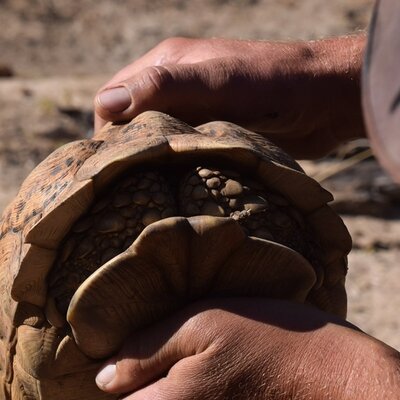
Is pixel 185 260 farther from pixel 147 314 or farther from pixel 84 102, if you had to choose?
pixel 84 102

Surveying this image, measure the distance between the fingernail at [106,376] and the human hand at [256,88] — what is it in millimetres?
629

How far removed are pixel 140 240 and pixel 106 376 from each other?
33cm

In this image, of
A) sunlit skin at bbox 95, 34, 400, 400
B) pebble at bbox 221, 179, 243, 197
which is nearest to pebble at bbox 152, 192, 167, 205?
pebble at bbox 221, 179, 243, 197

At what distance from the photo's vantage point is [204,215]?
6.22 feet

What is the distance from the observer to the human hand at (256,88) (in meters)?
2.24

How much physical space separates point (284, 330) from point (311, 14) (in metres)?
7.19

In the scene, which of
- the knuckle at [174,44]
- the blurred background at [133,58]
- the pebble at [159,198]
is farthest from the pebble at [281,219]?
the blurred background at [133,58]

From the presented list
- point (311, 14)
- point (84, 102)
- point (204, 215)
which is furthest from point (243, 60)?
point (311, 14)

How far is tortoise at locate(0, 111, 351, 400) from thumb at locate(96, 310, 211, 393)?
4 cm

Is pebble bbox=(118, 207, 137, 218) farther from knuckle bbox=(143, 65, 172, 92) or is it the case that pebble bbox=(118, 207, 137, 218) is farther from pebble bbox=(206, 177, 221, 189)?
knuckle bbox=(143, 65, 172, 92)

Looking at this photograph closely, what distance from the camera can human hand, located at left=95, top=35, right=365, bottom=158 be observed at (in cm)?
224

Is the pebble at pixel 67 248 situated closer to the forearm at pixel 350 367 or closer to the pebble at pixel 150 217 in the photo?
the pebble at pixel 150 217

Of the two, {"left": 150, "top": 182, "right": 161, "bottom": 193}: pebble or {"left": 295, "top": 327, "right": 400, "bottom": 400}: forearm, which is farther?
{"left": 150, "top": 182, "right": 161, "bottom": 193}: pebble

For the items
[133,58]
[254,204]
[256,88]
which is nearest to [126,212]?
[254,204]
